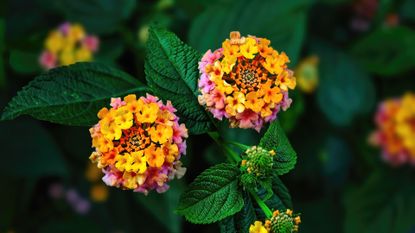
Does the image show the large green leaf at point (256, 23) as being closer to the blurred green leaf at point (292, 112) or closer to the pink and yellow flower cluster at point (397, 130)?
the blurred green leaf at point (292, 112)

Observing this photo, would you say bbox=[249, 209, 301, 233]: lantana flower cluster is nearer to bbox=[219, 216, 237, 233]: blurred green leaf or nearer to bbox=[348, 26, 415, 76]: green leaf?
bbox=[219, 216, 237, 233]: blurred green leaf

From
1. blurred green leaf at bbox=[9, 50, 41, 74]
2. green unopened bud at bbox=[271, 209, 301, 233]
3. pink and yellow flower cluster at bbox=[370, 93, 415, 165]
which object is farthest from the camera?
pink and yellow flower cluster at bbox=[370, 93, 415, 165]

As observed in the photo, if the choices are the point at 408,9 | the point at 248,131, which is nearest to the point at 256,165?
the point at 248,131

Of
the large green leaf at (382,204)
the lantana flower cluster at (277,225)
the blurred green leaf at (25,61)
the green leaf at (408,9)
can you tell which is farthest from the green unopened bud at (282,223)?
the green leaf at (408,9)

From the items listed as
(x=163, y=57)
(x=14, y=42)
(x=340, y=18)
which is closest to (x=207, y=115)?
(x=163, y=57)

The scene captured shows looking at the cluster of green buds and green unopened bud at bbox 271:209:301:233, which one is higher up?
the cluster of green buds

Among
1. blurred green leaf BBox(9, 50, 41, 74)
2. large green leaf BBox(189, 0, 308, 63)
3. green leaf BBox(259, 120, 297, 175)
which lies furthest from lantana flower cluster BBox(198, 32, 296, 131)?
blurred green leaf BBox(9, 50, 41, 74)

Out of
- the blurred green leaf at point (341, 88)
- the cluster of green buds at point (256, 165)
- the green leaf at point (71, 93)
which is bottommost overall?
the cluster of green buds at point (256, 165)
